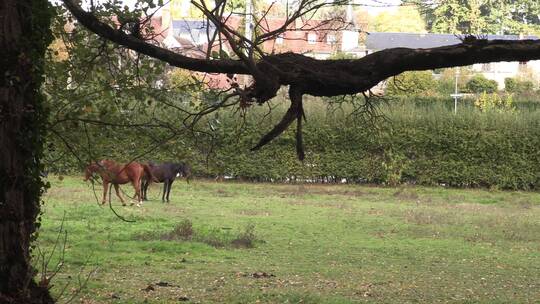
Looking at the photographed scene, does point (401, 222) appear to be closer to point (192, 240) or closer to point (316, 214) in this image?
point (316, 214)

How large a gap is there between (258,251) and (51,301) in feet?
24.3

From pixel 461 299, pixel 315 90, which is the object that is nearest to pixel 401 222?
pixel 461 299

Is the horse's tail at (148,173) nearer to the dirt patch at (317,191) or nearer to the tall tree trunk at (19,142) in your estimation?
the dirt patch at (317,191)

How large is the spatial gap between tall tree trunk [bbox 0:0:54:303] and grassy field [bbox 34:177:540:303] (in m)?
2.59

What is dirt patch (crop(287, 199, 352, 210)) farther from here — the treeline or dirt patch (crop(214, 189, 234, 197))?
the treeline

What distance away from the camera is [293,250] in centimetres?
1310

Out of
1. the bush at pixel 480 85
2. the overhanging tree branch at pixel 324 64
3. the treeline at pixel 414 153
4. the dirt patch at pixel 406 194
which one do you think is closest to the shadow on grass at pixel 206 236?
the overhanging tree branch at pixel 324 64

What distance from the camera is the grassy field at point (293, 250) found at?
9172 millimetres

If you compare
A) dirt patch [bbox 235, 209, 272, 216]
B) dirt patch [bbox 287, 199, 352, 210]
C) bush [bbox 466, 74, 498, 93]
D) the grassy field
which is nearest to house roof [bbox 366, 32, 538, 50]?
bush [bbox 466, 74, 498, 93]

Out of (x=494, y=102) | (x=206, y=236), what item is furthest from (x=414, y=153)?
(x=206, y=236)

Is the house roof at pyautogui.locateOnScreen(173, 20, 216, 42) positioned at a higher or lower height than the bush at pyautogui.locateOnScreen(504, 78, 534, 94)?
lower

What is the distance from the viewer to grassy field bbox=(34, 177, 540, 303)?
9.17 metres

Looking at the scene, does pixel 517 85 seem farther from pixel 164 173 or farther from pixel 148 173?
pixel 148 173

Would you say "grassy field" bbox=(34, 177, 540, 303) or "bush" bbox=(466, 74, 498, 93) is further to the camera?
"bush" bbox=(466, 74, 498, 93)
